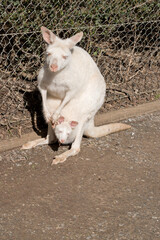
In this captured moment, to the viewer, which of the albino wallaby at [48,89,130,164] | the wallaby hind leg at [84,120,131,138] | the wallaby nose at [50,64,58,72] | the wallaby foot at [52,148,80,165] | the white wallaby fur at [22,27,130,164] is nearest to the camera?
the wallaby nose at [50,64,58,72]

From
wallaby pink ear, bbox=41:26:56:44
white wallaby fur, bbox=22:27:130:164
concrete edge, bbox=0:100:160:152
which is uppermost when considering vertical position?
wallaby pink ear, bbox=41:26:56:44

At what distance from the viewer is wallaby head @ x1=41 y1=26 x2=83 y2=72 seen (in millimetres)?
3922

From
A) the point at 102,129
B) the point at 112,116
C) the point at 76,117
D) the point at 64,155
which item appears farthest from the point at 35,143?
the point at 112,116

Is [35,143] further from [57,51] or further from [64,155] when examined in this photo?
[57,51]

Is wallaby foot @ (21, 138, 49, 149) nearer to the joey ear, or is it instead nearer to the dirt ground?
the dirt ground

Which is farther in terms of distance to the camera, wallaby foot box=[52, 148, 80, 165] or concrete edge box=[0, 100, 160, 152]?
concrete edge box=[0, 100, 160, 152]

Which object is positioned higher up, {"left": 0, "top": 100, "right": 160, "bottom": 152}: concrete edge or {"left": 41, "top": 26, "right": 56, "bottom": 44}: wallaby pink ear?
{"left": 41, "top": 26, "right": 56, "bottom": 44}: wallaby pink ear

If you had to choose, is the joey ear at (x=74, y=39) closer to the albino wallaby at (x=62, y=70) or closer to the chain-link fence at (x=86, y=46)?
the albino wallaby at (x=62, y=70)

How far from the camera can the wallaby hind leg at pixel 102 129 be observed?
475cm

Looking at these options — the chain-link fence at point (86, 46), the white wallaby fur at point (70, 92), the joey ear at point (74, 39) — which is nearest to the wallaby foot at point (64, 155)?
the white wallaby fur at point (70, 92)

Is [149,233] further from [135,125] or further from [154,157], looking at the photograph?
[135,125]

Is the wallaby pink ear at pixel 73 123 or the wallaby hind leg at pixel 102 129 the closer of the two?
the wallaby pink ear at pixel 73 123

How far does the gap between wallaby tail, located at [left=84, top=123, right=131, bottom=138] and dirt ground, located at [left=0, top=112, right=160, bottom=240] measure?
0.08 m

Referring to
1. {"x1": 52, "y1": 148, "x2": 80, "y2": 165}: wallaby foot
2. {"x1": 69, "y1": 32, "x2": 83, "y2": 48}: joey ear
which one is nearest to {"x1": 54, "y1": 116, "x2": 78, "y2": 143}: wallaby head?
{"x1": 52, "y1": 148, "x2": 80, "y2": 165}: wallaby foot
